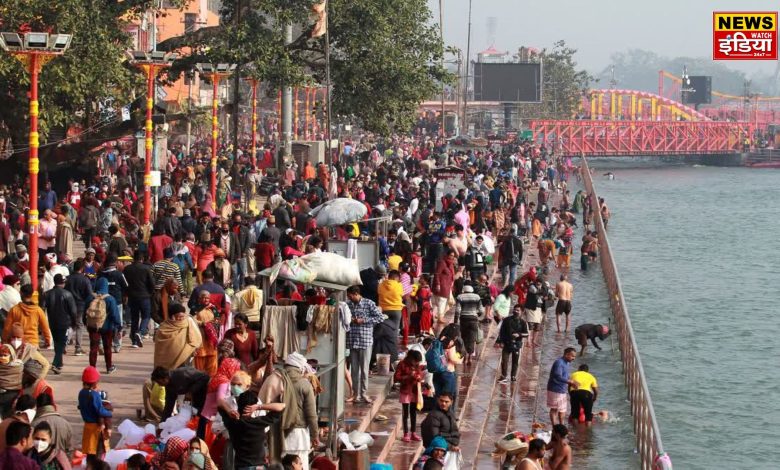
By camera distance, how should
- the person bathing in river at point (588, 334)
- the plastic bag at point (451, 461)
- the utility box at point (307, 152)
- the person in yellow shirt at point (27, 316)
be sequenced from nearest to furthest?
the plastic bag at point (451, 461)
the person in yellow shirt at point (27, 316)
the person bathing in river at point (588, 334)
the utility box at point (307, 152)

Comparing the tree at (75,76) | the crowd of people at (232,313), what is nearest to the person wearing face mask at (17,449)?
the crowd of people at (232,313)

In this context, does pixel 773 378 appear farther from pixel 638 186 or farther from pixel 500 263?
pixel 638 186

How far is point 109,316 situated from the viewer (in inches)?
714

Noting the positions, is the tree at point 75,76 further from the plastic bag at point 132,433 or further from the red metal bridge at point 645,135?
the red metal bridge at point 645,135

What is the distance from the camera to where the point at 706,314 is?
150ft

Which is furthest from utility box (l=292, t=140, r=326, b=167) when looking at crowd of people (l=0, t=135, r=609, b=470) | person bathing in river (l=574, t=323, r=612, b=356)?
person bathing in river (l=574, t=323, r=612, b=356)

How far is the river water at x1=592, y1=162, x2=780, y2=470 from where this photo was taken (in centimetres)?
2836

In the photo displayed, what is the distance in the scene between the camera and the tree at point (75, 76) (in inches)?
1257

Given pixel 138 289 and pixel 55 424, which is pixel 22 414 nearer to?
pixel 55 424

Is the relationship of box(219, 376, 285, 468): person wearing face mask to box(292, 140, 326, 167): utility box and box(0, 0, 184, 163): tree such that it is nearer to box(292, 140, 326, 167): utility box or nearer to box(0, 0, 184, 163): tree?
box(0, 0, 184, 163): tree

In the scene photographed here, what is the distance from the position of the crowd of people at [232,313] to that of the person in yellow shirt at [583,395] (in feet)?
0.13

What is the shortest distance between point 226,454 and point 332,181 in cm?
2070

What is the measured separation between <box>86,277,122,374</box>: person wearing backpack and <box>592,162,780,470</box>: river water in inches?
439

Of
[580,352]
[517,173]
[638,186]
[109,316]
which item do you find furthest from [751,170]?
[109,316]
